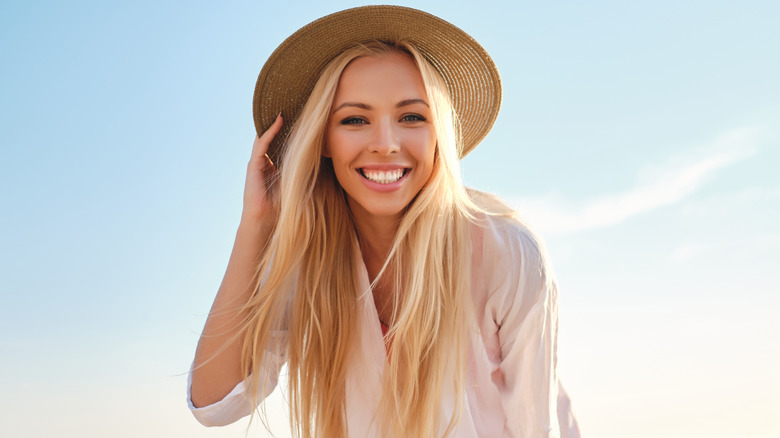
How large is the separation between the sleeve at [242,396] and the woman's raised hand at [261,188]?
596 millimetres

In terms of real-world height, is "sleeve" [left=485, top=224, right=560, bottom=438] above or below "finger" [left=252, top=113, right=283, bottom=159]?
below

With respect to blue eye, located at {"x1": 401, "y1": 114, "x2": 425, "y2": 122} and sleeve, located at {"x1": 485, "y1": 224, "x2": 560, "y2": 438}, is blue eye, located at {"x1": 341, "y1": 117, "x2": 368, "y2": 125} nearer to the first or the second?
blue eye, located at {"x1": 401, "y1": 114, "x2": 425, "y2": 122}

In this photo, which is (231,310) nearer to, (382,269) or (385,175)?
(382,269)

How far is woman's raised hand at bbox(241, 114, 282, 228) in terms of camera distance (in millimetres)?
3777

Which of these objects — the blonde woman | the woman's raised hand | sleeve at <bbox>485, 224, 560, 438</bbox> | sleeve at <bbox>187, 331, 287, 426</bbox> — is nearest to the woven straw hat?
the blonde woman

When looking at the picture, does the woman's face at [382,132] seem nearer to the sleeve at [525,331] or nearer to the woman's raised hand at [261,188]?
the woman's raised hand at [261,188]

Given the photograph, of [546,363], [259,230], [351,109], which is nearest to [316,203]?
[259,230]

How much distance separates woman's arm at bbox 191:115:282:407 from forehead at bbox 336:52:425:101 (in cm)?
68

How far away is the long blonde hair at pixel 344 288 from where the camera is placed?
11.7 feet

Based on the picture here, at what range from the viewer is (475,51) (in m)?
3.75

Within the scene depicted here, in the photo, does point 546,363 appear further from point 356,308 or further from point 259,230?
point 259,230

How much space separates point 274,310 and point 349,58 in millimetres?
1285

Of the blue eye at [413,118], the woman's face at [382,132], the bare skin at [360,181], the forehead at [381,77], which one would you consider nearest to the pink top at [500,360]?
the bare skin at [360,181]

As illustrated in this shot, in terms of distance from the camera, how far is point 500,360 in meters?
3.75
